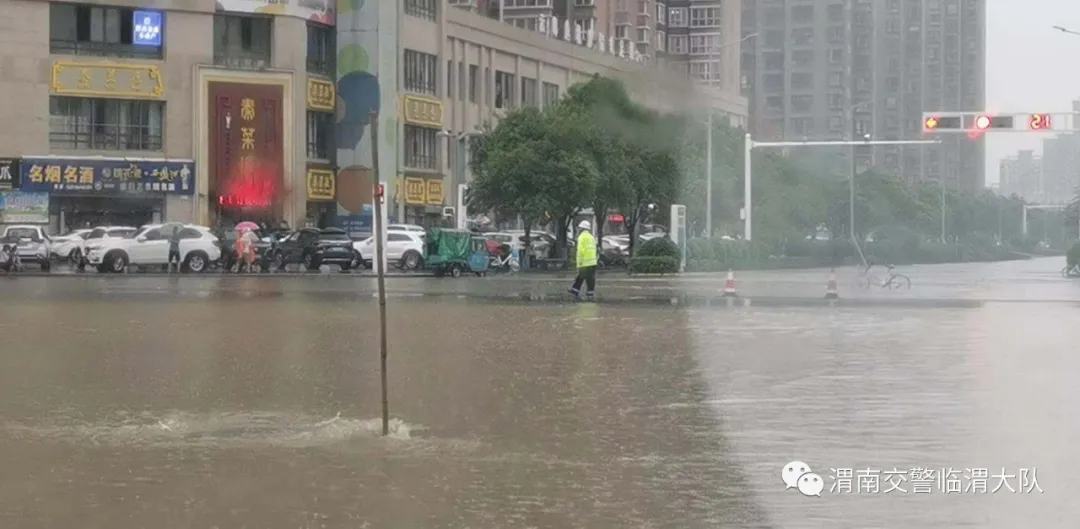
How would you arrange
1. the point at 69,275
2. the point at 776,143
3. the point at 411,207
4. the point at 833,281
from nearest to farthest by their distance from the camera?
the point at 833,281
the point at 69,275
the point at 776,143
the point at 411,207

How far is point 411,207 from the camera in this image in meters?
75.2

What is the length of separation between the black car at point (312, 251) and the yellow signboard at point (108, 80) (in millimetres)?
13768

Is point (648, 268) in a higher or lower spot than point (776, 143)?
lower

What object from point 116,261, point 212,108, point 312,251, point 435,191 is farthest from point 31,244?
point 435,191

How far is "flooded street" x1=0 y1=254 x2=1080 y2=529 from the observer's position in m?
9.16

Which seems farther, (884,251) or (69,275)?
(884,251)

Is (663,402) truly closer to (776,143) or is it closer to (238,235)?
(238,235)

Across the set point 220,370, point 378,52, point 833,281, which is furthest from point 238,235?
point 220,370

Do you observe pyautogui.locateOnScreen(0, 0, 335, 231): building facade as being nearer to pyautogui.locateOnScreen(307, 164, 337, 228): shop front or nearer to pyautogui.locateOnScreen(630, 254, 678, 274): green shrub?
pyautogui.locateOnScreen(307, 164, 337, 228): shop front

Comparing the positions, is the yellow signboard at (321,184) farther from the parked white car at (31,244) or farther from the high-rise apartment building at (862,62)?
the high-rise apartment building at (862,62)

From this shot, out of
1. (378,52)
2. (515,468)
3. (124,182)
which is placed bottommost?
(515,468)

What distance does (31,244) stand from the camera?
51.8 m

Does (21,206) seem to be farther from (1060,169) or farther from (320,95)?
(1060,169)

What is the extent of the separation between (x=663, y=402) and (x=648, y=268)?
39.8m
